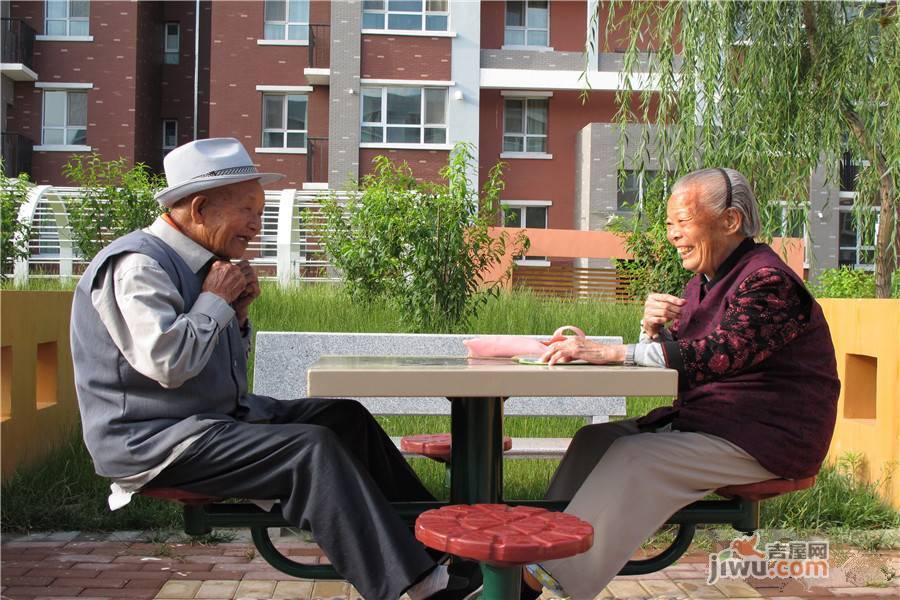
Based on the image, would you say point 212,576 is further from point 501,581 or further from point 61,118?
point 61,118

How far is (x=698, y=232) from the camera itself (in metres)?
3.60

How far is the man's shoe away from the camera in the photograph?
2.96 metres

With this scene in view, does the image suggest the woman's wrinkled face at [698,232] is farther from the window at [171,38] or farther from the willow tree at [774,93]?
the window at [171,38]

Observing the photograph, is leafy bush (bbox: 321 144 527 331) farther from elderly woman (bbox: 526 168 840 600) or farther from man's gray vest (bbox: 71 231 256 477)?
man's gray vest (bbox: 71 231 256 477)

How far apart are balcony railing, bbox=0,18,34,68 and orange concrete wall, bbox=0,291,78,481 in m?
23.8

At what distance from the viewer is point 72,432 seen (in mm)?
6637

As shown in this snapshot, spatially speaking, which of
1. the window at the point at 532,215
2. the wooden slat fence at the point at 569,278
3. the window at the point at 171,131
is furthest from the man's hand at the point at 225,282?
the window at the point at 171,131

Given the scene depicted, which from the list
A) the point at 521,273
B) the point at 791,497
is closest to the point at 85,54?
the point at 521,273

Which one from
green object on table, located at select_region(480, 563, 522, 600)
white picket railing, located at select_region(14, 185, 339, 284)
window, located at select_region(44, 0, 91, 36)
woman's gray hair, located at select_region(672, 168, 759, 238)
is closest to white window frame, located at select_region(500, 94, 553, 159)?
white picket railing, located at select_region(14, 185, 339, 284)

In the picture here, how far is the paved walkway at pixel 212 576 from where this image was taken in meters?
4.41

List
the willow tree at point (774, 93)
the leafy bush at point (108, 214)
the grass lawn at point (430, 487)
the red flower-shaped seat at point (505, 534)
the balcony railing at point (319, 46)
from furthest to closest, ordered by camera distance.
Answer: the balcony railing at point (319, 46) → the leafy bush at point (108, 214) → the willow tree at point (774, 93) → the grass lawn at point (430, 487) → the red flower-shaped seat at point (505, 534)

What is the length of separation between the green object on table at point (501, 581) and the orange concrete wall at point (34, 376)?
3.86m

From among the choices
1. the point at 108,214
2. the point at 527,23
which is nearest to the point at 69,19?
the point at 527,23

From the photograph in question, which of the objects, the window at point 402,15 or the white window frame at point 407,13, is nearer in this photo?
the white window frame at point 407,13
